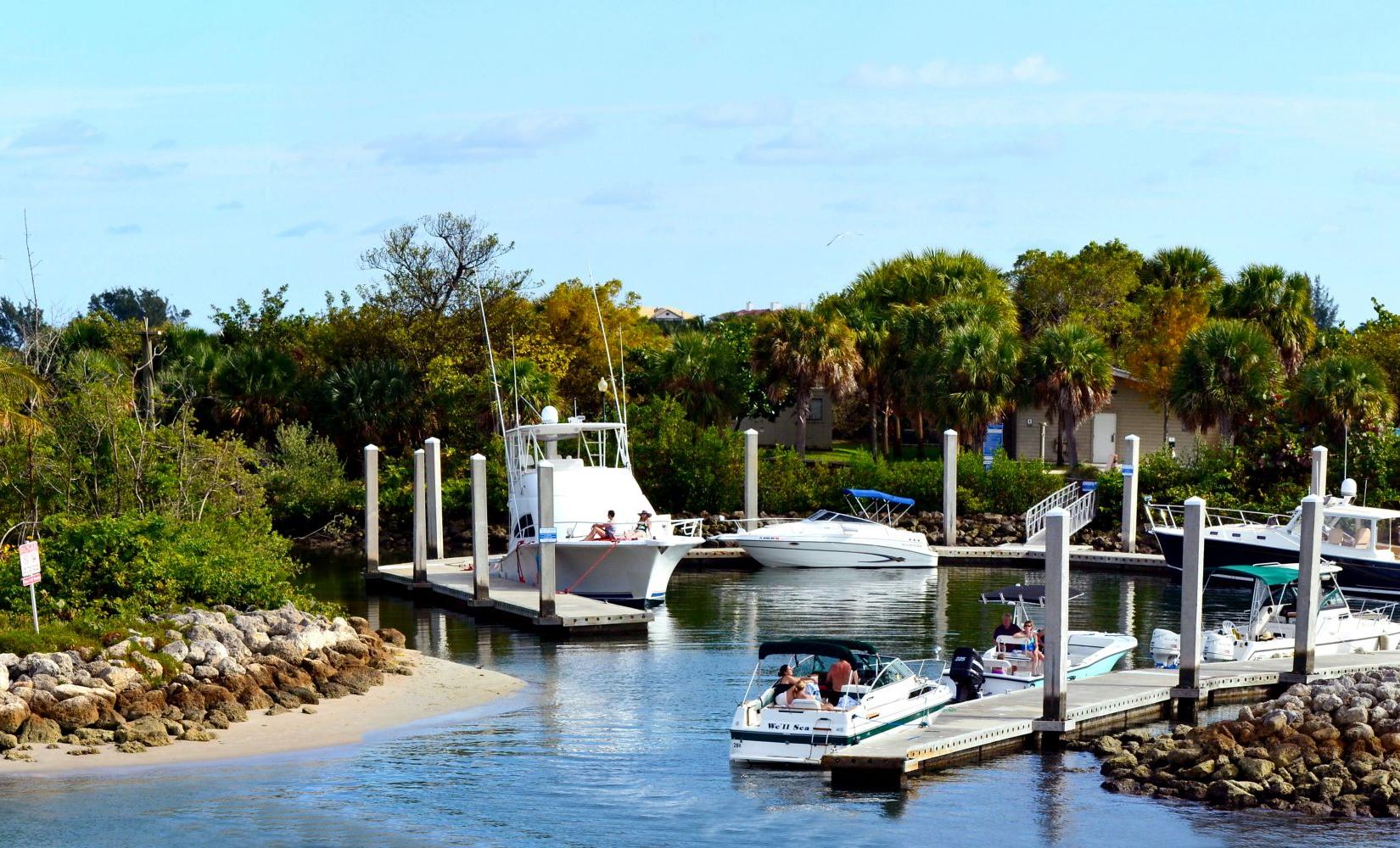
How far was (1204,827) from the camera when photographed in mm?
19844

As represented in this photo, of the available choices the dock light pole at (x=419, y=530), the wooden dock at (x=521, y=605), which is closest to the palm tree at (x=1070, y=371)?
the wooden dock at (x=521, y=605)

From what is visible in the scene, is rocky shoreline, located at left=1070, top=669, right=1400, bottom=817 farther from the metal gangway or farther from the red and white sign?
the metal gangway

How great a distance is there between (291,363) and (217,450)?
786 inches

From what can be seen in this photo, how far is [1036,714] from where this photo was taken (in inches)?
934

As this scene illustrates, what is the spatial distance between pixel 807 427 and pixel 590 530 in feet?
106

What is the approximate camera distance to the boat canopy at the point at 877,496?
47.5m

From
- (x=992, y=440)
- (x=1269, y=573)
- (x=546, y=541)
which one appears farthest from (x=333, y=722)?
(x=992, y=440)

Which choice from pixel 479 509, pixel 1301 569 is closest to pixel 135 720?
pixel 479 509

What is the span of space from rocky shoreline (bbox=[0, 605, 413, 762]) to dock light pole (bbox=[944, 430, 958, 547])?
70.1 ft

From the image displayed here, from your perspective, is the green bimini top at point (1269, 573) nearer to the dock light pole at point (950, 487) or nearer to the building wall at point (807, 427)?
the dock light pole at point (950, 487)

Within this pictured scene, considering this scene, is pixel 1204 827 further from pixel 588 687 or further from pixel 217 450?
pixel 217 450

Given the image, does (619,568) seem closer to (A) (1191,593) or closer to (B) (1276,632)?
(B) (1276,632)

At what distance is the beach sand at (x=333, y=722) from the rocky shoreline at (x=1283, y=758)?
32.1 feet

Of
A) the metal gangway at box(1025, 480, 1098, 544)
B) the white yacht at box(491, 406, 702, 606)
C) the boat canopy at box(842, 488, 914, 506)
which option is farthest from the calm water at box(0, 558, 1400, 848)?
the metal gangway at box(1025, 480, 1098, 544)
